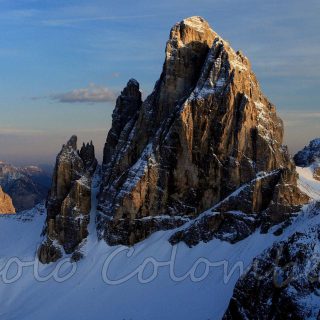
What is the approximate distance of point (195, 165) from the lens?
387 ft

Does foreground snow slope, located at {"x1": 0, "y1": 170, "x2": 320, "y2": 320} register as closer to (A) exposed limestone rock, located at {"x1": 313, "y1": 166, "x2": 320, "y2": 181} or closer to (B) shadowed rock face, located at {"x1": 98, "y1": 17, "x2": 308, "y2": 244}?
(B) shadowed rock face, located at {"x1": 98, "y1": 17, "x2": 308, "y2": 244}

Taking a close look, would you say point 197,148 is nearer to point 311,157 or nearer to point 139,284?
point 139,284

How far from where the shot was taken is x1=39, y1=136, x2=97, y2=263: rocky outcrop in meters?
125

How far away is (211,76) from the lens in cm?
11662

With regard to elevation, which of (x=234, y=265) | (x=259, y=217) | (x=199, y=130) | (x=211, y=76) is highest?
(x=211, y=76)

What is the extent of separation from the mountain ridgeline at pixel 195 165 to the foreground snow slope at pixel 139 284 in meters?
2.84

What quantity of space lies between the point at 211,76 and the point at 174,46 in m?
12.3

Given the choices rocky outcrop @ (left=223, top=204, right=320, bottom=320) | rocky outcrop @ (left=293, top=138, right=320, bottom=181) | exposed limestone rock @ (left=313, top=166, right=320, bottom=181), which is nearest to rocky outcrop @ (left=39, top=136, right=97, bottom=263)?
exposed limestone rock @ (left=313, top=166, right=320, bottom=181)

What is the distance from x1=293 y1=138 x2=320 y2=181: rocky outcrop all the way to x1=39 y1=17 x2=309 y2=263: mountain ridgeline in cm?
2428

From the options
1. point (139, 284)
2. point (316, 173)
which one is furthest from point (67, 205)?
point (316, 173)

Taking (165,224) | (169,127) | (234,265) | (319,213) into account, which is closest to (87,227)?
(165,224)

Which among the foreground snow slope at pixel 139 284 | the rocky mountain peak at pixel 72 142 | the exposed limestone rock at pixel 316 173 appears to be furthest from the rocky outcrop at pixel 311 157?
the rocky mountain peak at pixel 72 142

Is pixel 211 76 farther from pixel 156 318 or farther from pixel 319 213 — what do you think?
pixel 156 318

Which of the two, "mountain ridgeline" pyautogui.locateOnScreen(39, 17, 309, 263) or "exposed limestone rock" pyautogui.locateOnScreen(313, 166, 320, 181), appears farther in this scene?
"exposed limestone rock" pyautogui.locateOnScreen(313, 166, 320, 181)
